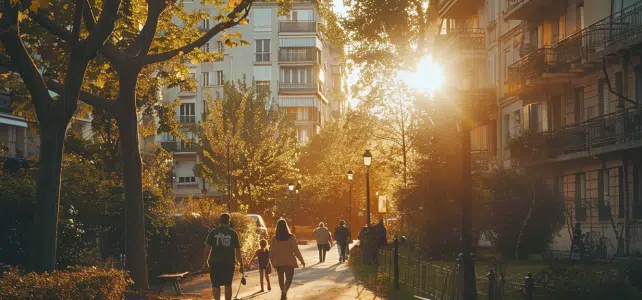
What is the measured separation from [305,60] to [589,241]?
2711 inches

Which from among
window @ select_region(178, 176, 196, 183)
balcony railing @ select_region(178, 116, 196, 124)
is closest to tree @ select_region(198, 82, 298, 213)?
window @ select_region(178, 176, 196, 183)

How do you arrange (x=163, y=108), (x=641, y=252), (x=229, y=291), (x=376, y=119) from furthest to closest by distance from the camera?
(x=376, y=119)
(x=163, y=108)
(x=641, y=252)
(x=229, y=291)

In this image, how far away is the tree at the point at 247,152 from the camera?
66375 millimetres

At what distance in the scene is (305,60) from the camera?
100 meters

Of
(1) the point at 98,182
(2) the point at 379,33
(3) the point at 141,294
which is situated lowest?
(3) the point at 141,294

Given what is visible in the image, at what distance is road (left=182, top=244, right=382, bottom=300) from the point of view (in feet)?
79.1

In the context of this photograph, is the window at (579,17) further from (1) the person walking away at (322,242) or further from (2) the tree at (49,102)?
(2) the tree at (49,102)

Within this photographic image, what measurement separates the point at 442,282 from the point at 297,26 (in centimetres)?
8247

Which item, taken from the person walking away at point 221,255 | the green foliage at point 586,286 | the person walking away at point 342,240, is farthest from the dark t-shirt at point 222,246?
the person walking away at point 342,240

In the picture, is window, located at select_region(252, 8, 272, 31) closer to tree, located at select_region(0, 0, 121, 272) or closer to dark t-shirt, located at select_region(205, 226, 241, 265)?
dark t-shirt, located at select_region(205, 226, 241, 265)

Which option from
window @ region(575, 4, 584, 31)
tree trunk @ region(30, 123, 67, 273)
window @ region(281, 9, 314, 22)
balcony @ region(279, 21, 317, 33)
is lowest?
tree trunk @ region(30, 123, 67, 273)

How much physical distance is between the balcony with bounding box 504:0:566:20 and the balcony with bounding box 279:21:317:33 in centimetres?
5736

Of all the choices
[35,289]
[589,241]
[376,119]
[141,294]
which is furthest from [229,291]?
[376,119]

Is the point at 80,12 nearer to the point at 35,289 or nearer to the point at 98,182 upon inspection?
the point at 35,289
